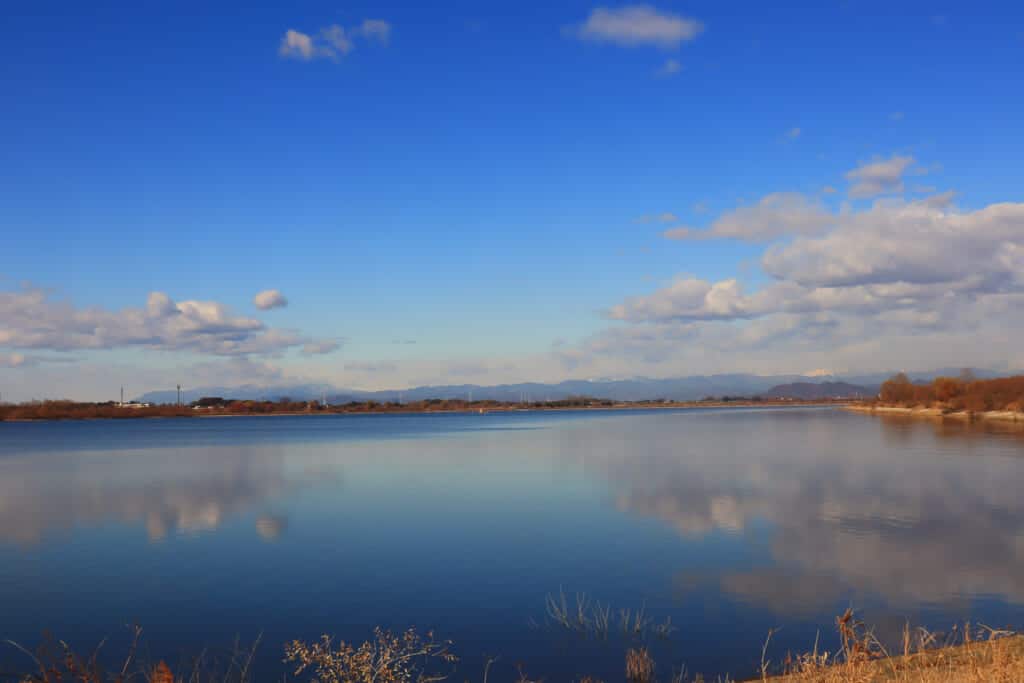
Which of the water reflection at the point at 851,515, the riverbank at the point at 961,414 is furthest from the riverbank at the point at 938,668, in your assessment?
the riverbank at the point at 961,414

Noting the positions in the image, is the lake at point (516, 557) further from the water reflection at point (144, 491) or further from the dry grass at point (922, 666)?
the dry grass at point (922, 666)

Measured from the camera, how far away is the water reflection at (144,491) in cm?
2256

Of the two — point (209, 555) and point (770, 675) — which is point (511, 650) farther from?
point (209, 555)

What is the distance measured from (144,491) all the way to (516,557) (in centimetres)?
1963

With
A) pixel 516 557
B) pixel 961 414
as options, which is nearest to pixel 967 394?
pixel 961 414

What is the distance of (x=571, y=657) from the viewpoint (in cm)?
1079

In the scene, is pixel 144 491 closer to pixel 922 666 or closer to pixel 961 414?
pixel 922 666

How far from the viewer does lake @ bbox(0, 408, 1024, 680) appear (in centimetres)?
1212

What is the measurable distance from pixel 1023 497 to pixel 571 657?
22.5 m

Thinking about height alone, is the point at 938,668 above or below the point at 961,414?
above

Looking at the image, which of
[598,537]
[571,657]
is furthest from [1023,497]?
[571,657]

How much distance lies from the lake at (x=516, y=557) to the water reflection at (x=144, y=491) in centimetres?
20

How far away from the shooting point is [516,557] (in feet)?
57.3

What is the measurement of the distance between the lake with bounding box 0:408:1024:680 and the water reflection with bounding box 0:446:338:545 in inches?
7.8
